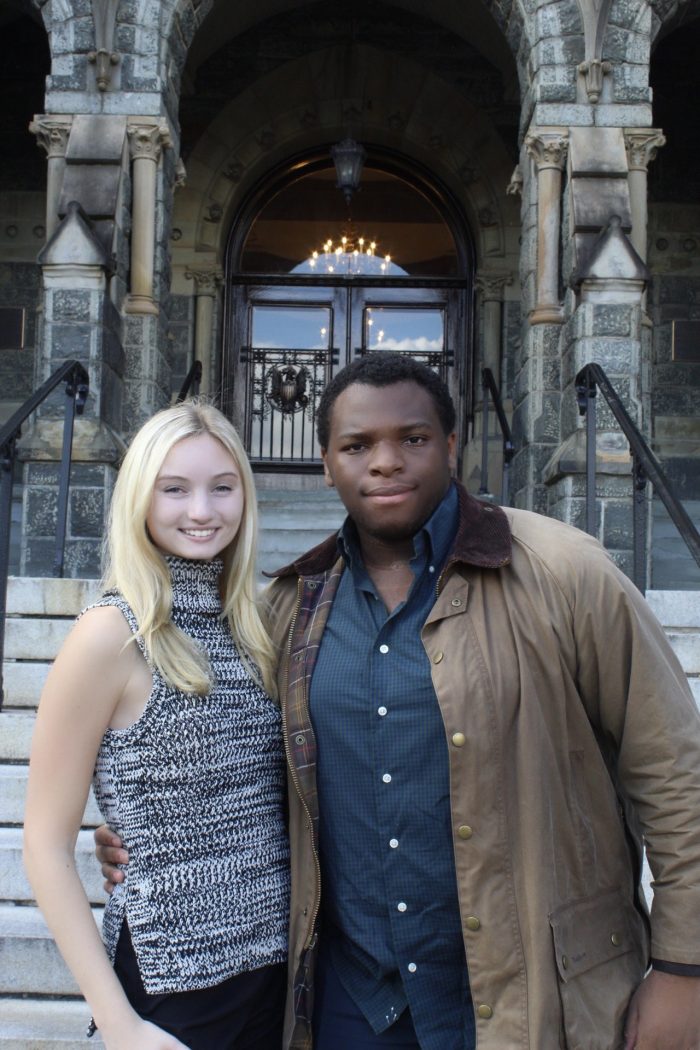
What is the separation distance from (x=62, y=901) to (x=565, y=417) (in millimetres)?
5851

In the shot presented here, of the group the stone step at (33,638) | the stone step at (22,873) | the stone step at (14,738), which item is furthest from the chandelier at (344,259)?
the stone step at (22,873)

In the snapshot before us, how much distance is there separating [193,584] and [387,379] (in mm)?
505

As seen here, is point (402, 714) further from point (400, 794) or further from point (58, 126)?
point (58, 126)

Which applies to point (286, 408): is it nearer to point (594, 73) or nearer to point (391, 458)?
point (594, 73)

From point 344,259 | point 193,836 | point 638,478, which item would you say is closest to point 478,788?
point 193,836

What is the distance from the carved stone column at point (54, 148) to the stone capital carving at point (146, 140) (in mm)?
450

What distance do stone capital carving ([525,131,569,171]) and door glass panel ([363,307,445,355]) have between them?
124 inches

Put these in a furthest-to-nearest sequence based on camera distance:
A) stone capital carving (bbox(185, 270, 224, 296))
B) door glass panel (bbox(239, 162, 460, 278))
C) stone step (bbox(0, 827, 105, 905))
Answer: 1. door glass panel (bbox(239, 162, 460, 278))
2. stone capital carving (bbox(185, 270, 224, 296))
3. stone step (bbox(0, 827, 105, 905))

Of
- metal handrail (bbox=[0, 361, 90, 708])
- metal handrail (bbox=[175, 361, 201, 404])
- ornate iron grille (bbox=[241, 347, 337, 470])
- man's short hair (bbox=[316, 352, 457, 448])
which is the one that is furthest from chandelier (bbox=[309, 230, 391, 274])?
man's short hair (bbox=[316, 352, 457, 448])

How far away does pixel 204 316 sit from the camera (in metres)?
9.65

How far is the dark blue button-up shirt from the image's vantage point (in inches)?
65.1

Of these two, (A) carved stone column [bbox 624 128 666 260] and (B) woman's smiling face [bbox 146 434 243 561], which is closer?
(B) woman's smiling face [bbox 146 434 243 561]

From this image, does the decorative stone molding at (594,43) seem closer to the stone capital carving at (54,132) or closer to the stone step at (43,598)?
the stone capital carving at (54,132)

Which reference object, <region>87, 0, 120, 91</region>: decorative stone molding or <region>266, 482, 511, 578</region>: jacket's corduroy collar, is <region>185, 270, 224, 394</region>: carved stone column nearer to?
<region>87, 0, 120, 91</region>: decorative stone molding
